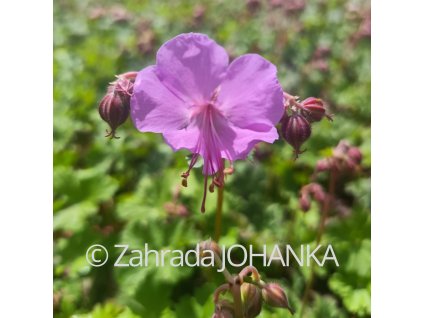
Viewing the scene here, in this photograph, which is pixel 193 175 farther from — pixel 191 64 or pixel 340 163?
pixel 191 64

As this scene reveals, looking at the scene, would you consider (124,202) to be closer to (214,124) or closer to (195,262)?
(195,262)

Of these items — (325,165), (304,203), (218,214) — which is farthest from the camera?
(304,203)

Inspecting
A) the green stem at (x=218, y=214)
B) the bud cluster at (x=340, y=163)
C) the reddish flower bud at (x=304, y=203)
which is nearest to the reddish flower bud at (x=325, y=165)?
the bud cluster at (x=340, y=163)

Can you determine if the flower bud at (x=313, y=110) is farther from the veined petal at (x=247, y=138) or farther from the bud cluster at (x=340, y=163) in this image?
the bud cluster at (x=340, y=163)

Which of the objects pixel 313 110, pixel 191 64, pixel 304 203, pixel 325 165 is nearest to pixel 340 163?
pixel 325 165

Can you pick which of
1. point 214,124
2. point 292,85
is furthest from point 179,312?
point 292,85
